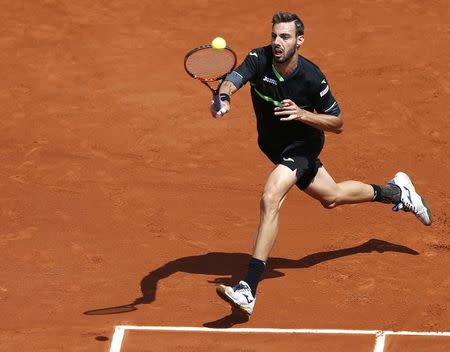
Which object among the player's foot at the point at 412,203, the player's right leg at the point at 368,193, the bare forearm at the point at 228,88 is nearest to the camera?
the bare forearm at the point at 228,88

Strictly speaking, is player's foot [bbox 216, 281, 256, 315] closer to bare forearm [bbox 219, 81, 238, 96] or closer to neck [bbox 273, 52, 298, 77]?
bare forearm [bbox 219, 81, 238, 96]

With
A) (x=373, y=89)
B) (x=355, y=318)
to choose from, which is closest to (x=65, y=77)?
(x=373, y=89)

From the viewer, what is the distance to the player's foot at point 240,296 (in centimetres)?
1084

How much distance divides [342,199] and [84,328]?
2.80m

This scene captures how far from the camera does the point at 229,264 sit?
1252 cm

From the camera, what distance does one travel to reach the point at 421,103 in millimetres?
15898

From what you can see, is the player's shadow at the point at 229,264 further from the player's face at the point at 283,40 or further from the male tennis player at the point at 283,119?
the player's face at the point at 283,40

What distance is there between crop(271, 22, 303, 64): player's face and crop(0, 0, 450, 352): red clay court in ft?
7.37

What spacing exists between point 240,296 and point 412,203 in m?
2.65

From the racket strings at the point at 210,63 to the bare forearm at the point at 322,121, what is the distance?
90 centimetres

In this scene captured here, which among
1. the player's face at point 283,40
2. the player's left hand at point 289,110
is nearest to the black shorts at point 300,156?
the player's left hand at point 289,110

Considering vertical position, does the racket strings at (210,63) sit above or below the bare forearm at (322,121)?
above

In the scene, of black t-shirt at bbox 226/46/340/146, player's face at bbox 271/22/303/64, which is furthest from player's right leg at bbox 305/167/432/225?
player's face at bbox 271/22/303/64

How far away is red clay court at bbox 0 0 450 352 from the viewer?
37.5 feet
